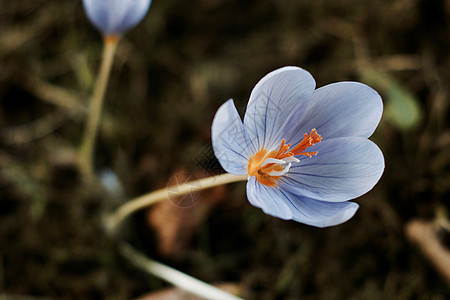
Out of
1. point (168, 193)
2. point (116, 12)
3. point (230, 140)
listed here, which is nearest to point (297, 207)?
point (230, 140)

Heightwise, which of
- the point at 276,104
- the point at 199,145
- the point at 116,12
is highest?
the point at 116,12

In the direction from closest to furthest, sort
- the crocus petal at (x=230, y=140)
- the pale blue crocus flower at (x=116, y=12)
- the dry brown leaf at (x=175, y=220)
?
the crocus petal at (x=230, y=140) → the pale blue crocus flower at (x=116, y=12) → the dry brown leaf at (x=175, y=220)

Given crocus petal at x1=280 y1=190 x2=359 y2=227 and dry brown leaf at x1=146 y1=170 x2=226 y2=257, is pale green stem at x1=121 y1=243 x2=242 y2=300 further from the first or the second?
crocus petal at x1=280 y1=190 x2=359 y2=227

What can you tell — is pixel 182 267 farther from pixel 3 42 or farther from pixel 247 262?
pixel 3 42

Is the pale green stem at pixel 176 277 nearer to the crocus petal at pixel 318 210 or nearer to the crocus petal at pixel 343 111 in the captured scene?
the crocus petal at pixel 318 210

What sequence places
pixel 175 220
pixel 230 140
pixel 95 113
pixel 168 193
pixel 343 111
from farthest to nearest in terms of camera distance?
pixel 175 220, pixel 95 113, pixel 168 193, pixel 343 111, pixel 230 140

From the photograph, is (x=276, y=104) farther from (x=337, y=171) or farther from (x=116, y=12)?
(x=116, y=12)

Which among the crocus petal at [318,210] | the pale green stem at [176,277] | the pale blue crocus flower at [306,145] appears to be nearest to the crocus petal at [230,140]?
the pale blue crocus flower at [306,145]

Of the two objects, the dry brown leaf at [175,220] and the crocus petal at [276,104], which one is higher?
the crocus petal at [276,104]
